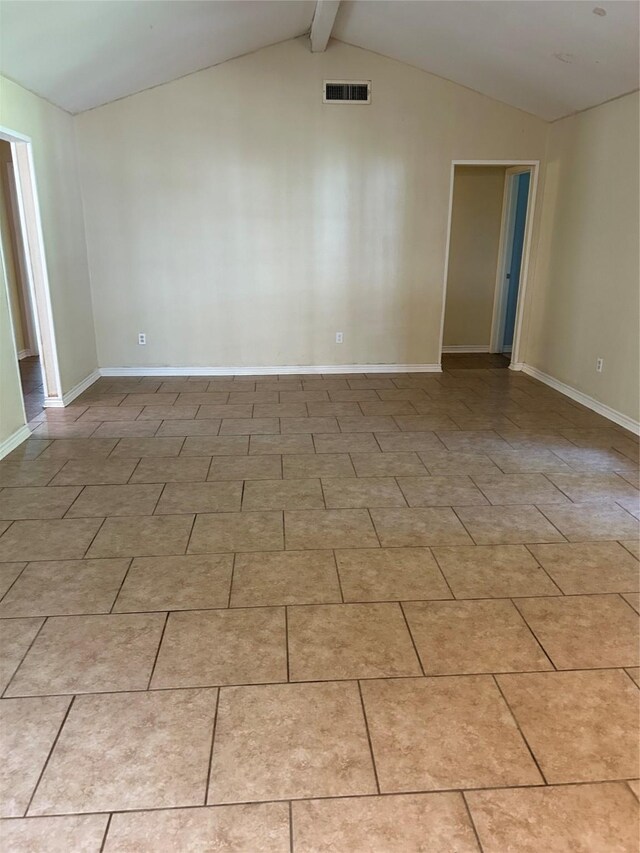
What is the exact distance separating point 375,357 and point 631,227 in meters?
2.53

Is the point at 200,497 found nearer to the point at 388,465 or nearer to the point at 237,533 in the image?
the point at 237,533

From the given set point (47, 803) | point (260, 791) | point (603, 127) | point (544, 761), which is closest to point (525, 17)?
point (603, 127)

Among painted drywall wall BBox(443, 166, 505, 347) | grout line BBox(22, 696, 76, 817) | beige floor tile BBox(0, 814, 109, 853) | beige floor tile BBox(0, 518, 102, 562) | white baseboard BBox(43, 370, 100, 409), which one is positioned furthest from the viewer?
painted drywall wall BBox(443, 166, 505, 347)

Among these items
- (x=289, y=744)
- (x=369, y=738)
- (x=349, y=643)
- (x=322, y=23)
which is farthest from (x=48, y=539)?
(x=322, y=23)

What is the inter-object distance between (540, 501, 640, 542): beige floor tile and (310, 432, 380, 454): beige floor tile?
4.03 feet

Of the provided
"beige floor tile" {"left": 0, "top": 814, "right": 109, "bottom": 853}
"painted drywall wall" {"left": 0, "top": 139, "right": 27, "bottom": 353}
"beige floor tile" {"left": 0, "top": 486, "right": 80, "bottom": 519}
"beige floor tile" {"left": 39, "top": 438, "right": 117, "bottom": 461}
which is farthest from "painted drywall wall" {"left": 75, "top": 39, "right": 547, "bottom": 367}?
"beige floor tile" {"left": 0, "top": 814, "right": 109, "bottom": 853}

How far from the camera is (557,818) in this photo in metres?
1.47

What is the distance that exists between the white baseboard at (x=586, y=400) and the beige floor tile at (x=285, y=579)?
2.84 m

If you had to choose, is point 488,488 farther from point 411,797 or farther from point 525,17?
point 525,17

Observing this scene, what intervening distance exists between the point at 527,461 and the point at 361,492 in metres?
1.17

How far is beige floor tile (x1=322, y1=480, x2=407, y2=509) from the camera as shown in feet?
10.3

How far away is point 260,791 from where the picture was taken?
1.53 m

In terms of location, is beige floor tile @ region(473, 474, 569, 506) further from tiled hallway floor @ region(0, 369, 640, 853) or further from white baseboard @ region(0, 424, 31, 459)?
white baseboard @ region(0, 424, 31, 459)

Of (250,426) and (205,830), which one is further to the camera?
(250,426)
